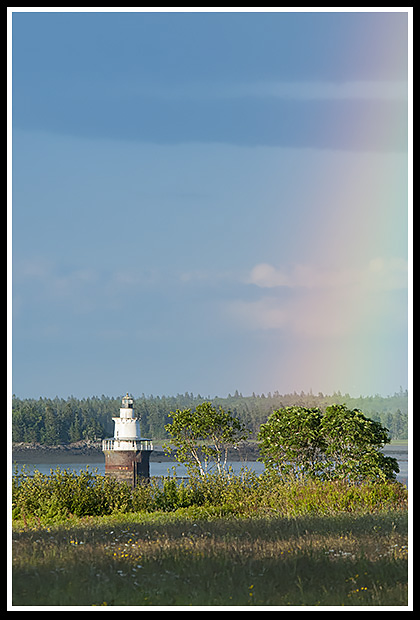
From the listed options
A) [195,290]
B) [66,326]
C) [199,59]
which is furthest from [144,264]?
[199,59]

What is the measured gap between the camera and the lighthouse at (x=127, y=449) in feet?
61.4

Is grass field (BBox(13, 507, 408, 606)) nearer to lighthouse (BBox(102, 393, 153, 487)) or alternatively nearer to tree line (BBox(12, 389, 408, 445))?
lighthouse (BBox(102, 393, 153, 487))

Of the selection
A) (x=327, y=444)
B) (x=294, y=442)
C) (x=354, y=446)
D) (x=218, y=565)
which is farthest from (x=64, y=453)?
(x=218, y=565)

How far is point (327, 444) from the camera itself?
10.6 metres

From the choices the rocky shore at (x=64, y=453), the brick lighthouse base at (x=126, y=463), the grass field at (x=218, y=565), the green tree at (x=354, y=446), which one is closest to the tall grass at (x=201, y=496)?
the green tree at (x=354, y=446)

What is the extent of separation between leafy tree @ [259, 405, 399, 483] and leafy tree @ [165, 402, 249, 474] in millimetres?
2515

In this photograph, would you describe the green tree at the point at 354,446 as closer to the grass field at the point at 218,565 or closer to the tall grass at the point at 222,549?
the tall grass at the point at 222,549

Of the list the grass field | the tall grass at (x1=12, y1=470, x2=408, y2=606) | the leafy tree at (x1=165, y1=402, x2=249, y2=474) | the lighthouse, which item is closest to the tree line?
the lighthouse

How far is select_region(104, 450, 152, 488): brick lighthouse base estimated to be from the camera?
18797 millimetres

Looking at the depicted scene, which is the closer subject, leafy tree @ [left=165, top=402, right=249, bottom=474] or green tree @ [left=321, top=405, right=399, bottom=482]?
green tree @ [left=321, top=405, right=399, bottom=482]

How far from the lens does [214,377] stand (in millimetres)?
19172

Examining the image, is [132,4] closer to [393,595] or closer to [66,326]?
[393,595]

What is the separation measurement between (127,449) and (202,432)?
19.9 feet

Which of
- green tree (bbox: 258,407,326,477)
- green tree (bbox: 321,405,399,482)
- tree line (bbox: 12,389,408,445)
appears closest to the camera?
green tree (bbox: 321,405,399,482)
